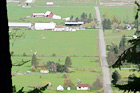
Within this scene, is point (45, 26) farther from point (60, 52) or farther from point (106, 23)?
point (60, 52)

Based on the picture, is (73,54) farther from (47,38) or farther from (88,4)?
(88,4)

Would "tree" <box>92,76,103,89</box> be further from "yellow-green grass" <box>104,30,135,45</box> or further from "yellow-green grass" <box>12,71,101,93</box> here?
"yellow-green grass" <box>104,30,135,45</box>

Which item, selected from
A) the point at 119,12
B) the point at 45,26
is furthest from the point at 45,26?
the point at 119,12

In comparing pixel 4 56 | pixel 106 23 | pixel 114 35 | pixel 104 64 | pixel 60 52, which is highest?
pixel 4 56

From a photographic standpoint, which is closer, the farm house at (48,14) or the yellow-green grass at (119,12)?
the yellow-green grass at (119,12)

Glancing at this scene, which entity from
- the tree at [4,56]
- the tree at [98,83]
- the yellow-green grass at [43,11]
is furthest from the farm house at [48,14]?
the tree at [4,56]

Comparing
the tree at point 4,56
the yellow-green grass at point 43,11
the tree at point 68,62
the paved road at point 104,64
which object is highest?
the tree at point 4,56

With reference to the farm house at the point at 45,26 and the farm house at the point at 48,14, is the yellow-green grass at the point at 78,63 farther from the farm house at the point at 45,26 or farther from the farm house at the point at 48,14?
the farm house at the point at 48,14

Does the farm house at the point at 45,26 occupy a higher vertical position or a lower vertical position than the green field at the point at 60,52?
higher

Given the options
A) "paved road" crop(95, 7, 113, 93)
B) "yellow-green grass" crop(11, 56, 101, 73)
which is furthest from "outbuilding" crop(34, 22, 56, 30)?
"yellow-green grass" crop(11, 56, 101, 73)
